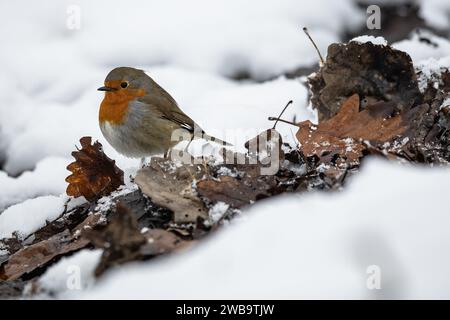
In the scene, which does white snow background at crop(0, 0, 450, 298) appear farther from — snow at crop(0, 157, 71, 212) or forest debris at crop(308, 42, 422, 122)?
forest debris at crop(308, 42, 422, 122)

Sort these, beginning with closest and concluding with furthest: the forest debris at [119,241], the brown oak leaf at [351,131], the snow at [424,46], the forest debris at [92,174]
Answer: the forest debris at [119,241], the brown oak leaf at [351,131], the forest debris at [92,174], the snow at [424,46]

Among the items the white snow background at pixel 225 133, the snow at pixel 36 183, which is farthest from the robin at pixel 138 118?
the snow at pixel 36 183

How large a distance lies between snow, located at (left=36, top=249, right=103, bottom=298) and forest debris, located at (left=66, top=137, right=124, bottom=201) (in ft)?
2.48

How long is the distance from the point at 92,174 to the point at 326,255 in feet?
4.87

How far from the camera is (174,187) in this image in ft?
7.35

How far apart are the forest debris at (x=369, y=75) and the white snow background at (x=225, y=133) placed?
0.15 metres

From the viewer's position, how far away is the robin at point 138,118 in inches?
141

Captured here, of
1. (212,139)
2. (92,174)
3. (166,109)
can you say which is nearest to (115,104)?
(166,109)

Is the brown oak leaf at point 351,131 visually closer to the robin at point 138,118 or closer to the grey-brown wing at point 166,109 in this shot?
the robin at point 138,118

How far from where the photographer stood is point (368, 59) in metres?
3.03

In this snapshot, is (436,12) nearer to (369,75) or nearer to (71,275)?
(369,75)
